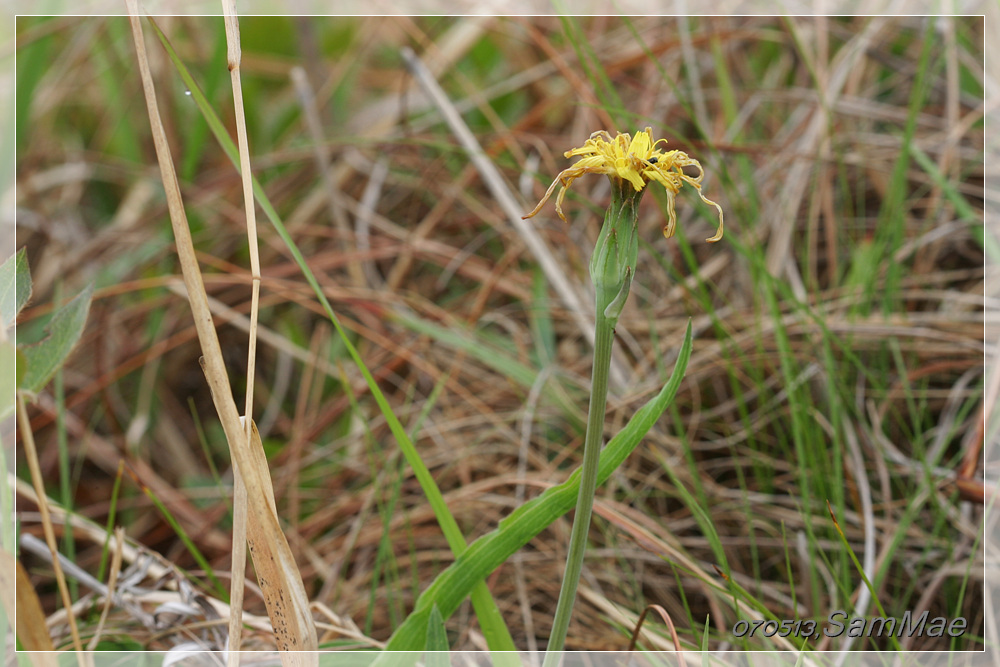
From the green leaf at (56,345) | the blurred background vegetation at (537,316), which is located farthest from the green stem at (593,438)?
the green leaf at (56,345)

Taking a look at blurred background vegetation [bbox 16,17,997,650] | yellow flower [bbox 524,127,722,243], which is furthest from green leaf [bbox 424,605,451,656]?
yellow flower [bbox 524,127,722,243]

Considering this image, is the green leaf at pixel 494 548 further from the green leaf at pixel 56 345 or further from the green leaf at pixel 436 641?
the green leaf at pixel 56 345

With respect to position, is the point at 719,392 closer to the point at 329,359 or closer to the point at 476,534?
the point at 476,534

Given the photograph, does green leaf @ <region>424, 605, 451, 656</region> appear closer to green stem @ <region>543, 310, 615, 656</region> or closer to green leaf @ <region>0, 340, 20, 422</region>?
green stem @ <region>543, 310, 615, 656</region>

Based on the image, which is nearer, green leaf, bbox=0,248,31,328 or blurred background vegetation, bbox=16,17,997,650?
green leaf, bbox=0,248,31,328

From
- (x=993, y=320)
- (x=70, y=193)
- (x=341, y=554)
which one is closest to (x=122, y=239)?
(x=70, y=193)

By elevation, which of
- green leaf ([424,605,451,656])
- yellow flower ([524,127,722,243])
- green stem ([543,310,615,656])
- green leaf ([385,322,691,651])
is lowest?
green leaf ([424,605,451,656])
